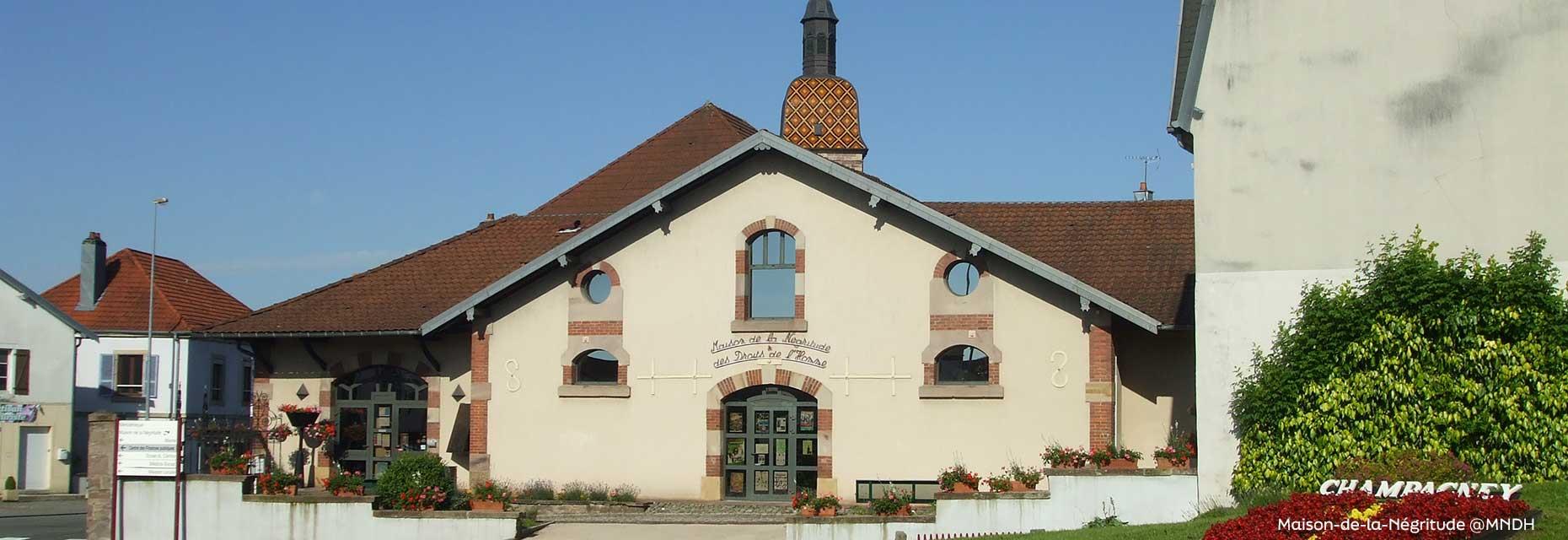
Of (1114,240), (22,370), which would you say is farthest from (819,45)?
(22,370)

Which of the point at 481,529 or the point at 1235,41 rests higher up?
the point at 1235,41

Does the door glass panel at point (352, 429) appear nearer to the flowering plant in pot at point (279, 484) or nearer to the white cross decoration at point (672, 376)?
the flowering plant in pot at point (279, 484)

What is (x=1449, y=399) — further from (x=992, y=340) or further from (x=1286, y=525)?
(x=992, y=340)

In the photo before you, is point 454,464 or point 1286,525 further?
Result: point 454,464

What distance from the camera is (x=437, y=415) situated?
26.8m

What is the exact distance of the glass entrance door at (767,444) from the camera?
82.7 feet

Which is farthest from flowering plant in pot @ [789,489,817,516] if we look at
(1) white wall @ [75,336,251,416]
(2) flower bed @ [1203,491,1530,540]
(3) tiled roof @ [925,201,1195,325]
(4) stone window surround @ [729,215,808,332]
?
(1) white wall @ [75,336,251,416]

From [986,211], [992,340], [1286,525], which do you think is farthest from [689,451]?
[1286,525]

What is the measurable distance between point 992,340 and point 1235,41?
20.3 ft

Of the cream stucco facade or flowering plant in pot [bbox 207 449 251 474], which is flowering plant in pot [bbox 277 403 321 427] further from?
the cream stucco facade

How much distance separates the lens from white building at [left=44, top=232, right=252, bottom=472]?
4803 centimetres

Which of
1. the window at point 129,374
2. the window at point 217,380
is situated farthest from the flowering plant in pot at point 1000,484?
the window at point 217,380

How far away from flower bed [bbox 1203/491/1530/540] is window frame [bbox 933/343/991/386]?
29.8 ft

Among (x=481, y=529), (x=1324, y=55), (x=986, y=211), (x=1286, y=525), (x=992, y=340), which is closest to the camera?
(x=1286, y=525)
